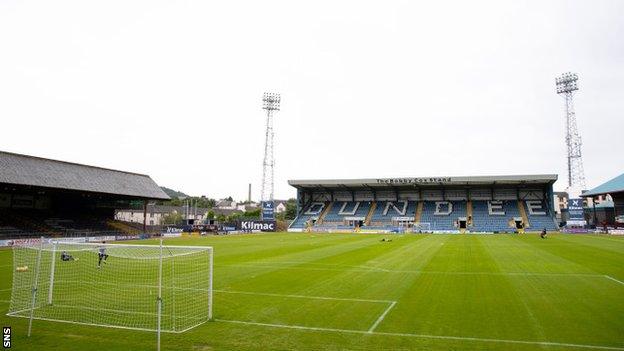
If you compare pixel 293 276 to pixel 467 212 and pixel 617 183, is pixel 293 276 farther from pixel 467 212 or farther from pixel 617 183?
pixel 617 183

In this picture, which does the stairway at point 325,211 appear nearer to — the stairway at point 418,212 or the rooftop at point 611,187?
the stairway at point 418,212

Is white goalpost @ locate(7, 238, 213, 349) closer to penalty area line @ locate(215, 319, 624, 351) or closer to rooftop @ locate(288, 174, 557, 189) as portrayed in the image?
penalty area line @ locate(215, 319, 624, 351)

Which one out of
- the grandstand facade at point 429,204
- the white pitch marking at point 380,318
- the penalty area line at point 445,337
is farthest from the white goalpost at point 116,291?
the grandstand facade at point 429,204

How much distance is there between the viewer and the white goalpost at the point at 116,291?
1044 centimetres

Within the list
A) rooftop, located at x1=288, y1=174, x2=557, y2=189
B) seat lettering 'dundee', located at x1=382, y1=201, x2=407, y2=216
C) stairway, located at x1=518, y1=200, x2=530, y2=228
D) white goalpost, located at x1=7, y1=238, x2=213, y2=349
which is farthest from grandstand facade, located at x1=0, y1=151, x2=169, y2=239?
stairway, located at x1=518, y1=200, x2=530, y2=228

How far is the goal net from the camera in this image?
1048 centimetres

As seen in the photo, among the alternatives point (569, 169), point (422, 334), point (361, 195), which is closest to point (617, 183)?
point (569, 169)

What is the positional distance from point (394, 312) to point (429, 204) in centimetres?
6479

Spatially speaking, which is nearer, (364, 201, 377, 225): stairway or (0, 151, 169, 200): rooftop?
(0, 151, 169, 200): rooftop

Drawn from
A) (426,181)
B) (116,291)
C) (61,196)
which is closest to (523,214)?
(426,181)

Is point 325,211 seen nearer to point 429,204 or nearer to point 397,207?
point 397,207

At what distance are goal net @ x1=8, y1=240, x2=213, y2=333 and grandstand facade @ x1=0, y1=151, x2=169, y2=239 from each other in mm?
20563

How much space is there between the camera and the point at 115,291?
1428cm

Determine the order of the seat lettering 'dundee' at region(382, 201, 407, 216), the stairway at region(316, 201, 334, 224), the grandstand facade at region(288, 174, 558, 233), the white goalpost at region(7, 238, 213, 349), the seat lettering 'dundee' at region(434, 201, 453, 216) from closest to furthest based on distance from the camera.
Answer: the white goalpost at region(7, 238, 213, 349) < the grandstand facade at region(288, 174, 558, 233) < the seat lettering 'dundee' at region(434, 201, 453, 216) < the seat lettering 'dundee' at region(382, 201, 407, 216) < the stairway at region(316, 201, 334, 224)
